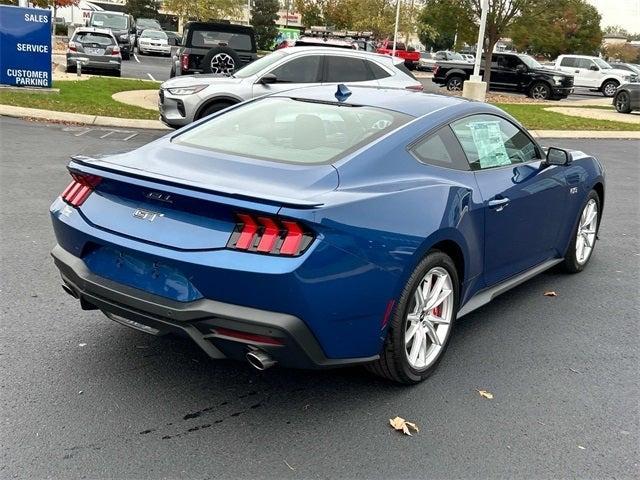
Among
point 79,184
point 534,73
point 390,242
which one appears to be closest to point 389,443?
point 390,242

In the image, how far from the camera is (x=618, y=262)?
656 cm

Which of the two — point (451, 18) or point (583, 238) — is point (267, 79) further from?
point (451, 18)

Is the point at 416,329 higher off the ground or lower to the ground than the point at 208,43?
lower

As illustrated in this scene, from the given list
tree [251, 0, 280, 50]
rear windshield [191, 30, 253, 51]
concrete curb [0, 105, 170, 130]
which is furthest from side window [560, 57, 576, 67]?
concrete curb [0, 105, 170, 130]

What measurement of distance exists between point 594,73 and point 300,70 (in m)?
29.0

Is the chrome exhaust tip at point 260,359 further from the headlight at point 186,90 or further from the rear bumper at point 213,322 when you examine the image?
the headlight at point 186,90

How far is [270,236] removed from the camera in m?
3.06

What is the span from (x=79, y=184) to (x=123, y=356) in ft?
3.31

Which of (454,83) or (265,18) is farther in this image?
(265,18)

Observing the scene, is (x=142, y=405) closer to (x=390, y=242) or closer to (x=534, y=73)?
(x=390, y=242)

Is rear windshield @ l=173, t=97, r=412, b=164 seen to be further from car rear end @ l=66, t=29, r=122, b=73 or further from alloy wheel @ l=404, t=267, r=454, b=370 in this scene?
car rear end @ l=66, t=29, r=122, b=73

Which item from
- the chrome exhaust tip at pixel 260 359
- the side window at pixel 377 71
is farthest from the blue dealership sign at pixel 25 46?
the chrome exhaust tip at pixel 260 359

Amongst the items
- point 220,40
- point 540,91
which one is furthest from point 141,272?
point 540,91

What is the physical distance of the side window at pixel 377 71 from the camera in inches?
471
